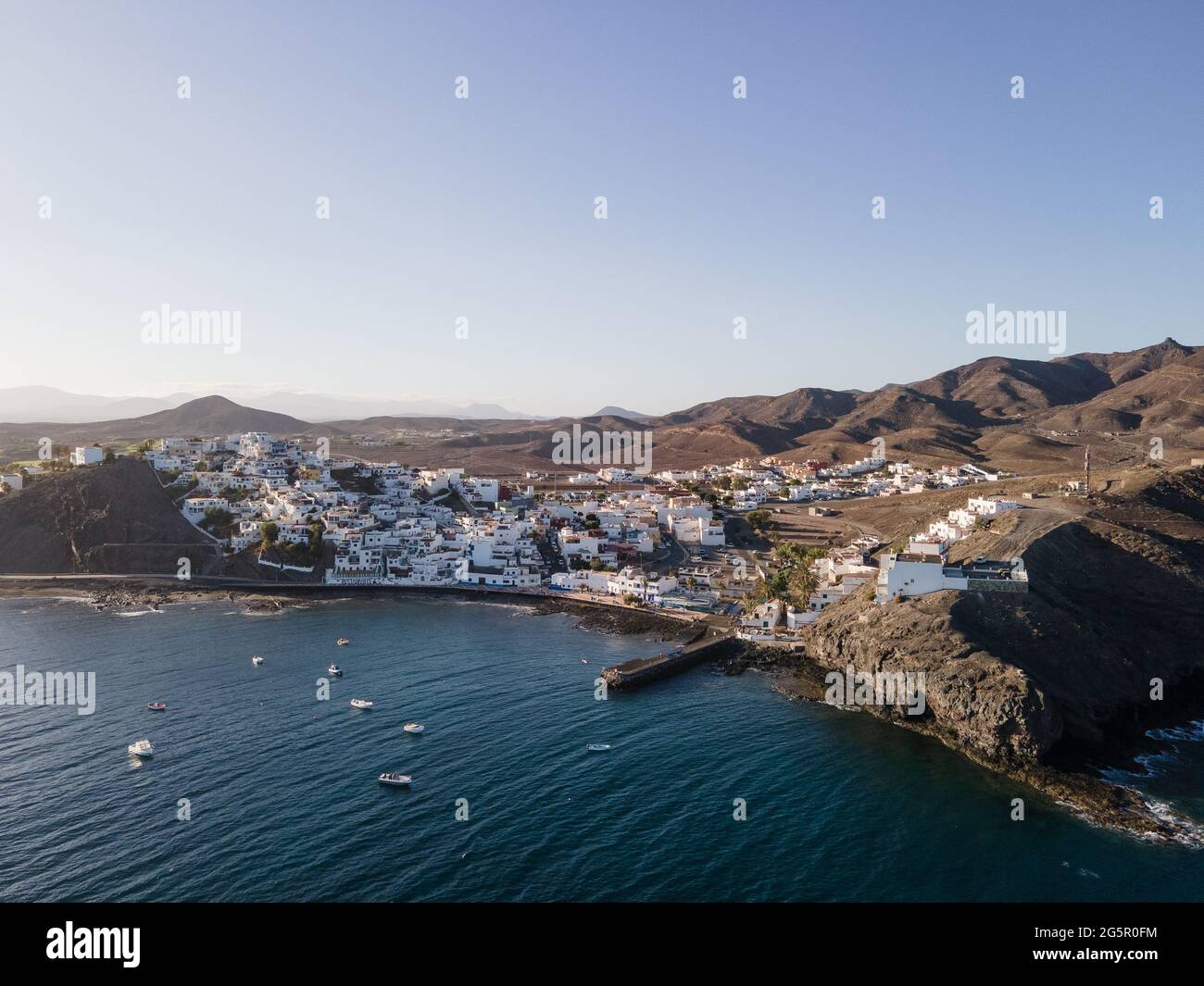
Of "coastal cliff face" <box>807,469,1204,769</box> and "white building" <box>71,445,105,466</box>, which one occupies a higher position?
"white building" <box>71,445,105,466</box>

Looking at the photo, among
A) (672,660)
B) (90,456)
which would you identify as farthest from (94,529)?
(672,660)

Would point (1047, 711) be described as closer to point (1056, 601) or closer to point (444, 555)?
point (1056, 601)

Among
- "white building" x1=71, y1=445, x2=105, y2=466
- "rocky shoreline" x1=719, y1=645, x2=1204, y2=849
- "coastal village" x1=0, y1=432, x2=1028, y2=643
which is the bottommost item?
"rocky shoreline" x1=719, y1=645, x2=1204, y2=849

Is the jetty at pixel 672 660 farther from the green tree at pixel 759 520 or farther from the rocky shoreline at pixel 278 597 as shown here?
the green tree at pixel 759 520

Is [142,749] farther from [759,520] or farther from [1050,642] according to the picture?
[759,520]

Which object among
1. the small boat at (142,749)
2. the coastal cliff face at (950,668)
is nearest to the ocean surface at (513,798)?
the small boat at (142,749)

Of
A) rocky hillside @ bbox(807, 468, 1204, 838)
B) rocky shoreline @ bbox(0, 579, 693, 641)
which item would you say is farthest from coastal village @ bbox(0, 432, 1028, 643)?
rocky hillside @ bbox(807, 468, 1204, 838)

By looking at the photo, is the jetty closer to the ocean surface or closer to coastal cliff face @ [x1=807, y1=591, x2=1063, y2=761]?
the ocean surface

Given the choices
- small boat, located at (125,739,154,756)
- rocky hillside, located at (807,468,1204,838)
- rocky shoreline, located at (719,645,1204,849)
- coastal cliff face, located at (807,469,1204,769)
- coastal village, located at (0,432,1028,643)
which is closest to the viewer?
rocky shoreline, located at (719,645,1204,849)
